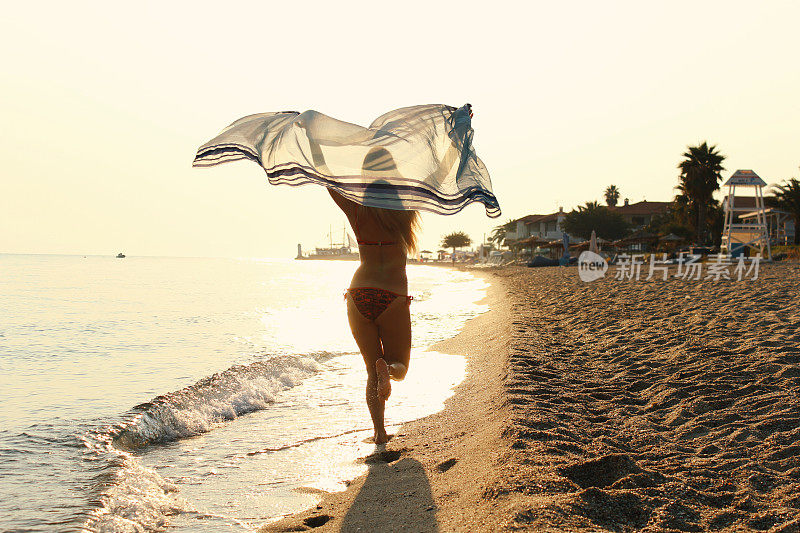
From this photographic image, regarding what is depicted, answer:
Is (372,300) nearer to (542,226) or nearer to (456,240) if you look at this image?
(542,226)

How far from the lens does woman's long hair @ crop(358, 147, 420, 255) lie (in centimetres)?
347

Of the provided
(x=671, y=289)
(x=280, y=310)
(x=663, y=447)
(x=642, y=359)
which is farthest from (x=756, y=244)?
(x=663, y=447)

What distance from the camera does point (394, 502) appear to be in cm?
285

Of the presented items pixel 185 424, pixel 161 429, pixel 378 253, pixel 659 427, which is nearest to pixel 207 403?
pixel 185 424

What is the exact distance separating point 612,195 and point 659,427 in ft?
264

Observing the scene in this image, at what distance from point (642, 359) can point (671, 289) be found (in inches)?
336

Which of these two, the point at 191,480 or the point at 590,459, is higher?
the point at 590,459

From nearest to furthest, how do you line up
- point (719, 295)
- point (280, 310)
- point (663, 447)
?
1. point (663, 447)
2. point (719, 295)
3. point (280, 310)

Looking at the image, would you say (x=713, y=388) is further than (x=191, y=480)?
Yes

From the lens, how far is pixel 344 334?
12.0 m

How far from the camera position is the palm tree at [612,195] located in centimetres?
7831

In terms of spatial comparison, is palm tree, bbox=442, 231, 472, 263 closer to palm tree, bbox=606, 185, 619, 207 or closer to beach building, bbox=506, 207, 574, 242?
beach building, bbox=506, 207, 574, 242

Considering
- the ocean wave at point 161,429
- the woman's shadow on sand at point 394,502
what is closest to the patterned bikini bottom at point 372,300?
the woman's shadow on sand at point 394,502

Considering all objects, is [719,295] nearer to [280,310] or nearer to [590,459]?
[590,459]
